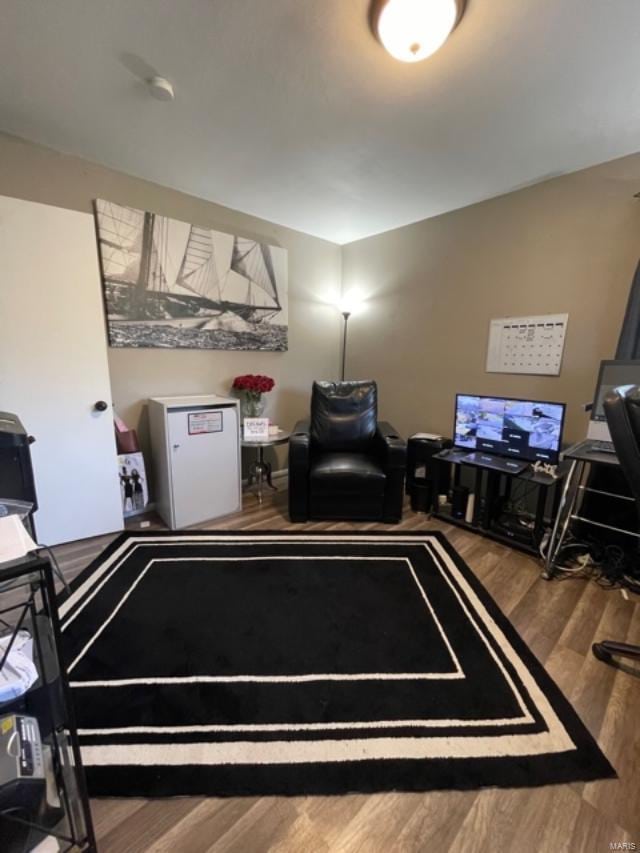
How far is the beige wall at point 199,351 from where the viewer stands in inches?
85.7

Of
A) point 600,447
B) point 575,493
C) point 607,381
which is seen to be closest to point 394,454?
point 575,493

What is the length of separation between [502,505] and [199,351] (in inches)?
109

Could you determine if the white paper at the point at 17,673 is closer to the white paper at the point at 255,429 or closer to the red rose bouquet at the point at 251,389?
the white paper at the point at 255,429

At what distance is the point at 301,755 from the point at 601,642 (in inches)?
53.8

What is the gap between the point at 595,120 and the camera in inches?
72.2

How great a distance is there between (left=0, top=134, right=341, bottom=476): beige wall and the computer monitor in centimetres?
251

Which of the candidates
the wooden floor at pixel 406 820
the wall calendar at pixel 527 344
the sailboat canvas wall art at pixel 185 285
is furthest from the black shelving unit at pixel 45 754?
the wall calendar at pixel 527 344

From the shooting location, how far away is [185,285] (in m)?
2.81

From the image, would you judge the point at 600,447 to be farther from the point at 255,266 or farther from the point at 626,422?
the point at 255,266

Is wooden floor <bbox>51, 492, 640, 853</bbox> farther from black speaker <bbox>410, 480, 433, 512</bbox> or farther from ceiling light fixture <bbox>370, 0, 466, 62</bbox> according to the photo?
ceiling light fixture <bbox>370, 0, 466, 62</bbox>

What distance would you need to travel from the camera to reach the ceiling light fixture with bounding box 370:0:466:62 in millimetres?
1214

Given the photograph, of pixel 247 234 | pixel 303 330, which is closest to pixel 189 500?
pixel 303 330

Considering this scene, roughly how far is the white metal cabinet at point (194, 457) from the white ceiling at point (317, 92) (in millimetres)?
1624

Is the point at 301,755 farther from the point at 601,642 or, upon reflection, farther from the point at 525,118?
the point at 525,118
